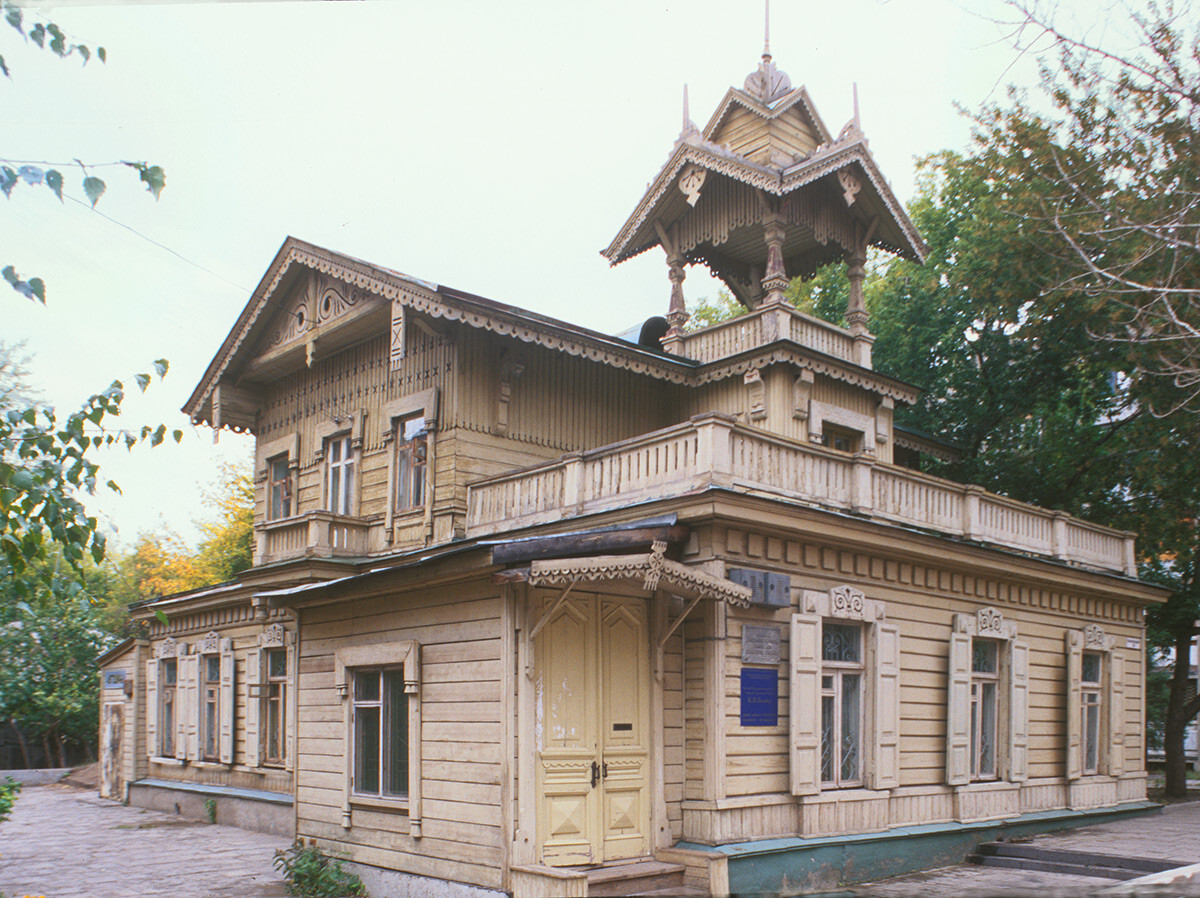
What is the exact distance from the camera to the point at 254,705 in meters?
19.1

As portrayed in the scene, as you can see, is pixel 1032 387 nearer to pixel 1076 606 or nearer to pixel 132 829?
pixel 1076 606

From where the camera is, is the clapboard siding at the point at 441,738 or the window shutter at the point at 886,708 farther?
the window shutter at the point at 886,708

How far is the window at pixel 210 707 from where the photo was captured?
20.6 meters

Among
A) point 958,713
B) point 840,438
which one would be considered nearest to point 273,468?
point 840,438

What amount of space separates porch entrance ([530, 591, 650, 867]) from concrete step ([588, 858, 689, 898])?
0.88 ft

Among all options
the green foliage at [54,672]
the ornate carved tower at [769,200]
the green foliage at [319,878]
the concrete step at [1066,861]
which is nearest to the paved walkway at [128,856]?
the green foliage at [319,878]

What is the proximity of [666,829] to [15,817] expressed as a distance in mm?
15922

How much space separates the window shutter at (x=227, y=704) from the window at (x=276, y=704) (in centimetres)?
117

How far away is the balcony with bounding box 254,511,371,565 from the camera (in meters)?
16.3

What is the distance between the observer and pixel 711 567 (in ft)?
35.8

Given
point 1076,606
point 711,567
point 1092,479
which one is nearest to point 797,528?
point 711,567

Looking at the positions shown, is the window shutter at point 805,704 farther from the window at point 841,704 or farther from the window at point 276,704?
the window at point 276,704

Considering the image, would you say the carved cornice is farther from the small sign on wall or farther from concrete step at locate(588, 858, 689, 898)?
concrete step at locate(588, 858, 689, 898)

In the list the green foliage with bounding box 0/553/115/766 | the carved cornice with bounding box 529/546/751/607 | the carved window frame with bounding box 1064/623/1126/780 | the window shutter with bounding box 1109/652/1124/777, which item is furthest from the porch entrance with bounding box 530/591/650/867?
the green foliage with bounding box 0/553/115/766
